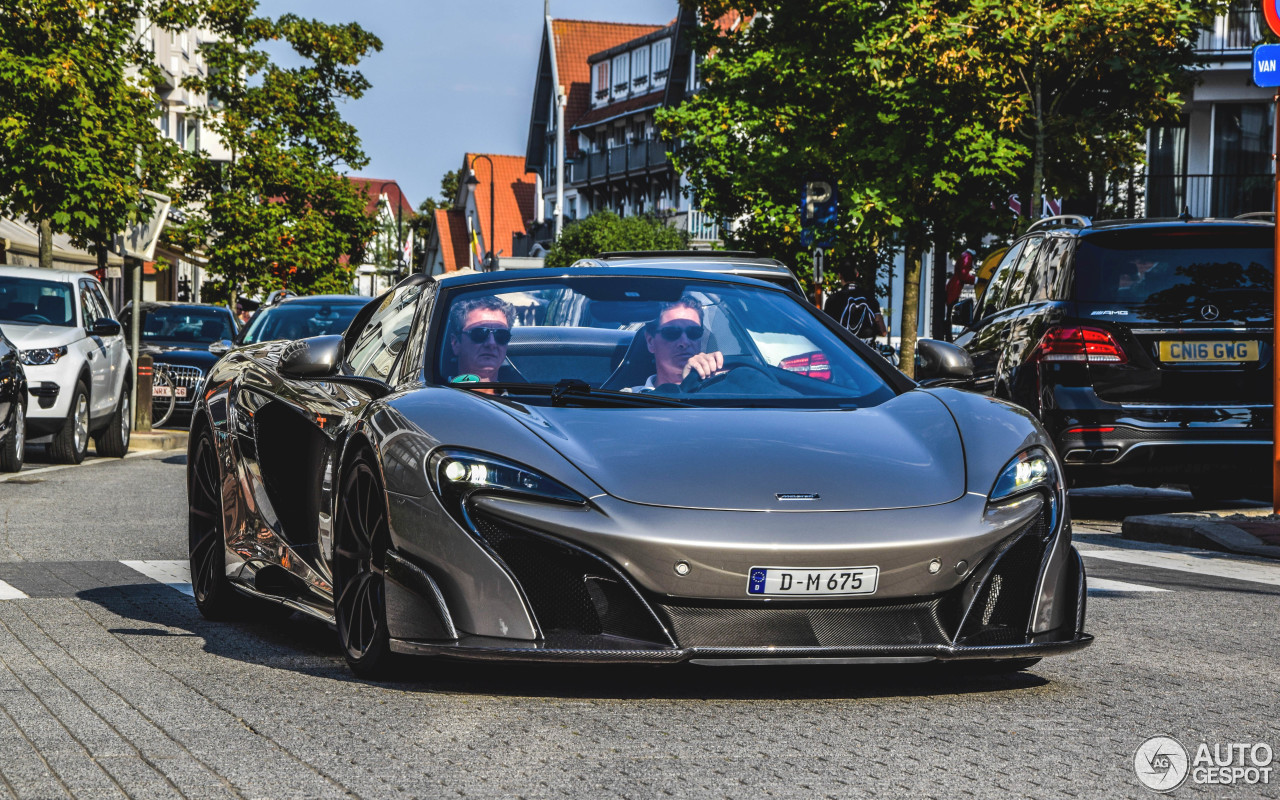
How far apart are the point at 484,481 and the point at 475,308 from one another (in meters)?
1.25

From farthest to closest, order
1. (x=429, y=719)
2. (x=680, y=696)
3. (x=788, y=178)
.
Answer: (x=788, y=178) < (x=680, y=696) < (x=429, y=719)

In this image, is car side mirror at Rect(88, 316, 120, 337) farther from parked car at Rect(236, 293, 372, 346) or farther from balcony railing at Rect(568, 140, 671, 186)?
balcony railing at Rect(568, 140, 671, 186)

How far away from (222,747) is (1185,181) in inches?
1428

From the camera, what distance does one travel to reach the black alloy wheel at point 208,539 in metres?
7.00

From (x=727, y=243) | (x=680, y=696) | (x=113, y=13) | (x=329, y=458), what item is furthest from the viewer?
(x=727, y=243)

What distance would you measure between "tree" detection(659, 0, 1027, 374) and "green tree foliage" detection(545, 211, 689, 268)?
32033mm

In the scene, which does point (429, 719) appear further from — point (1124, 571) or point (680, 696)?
point (1124, 571)

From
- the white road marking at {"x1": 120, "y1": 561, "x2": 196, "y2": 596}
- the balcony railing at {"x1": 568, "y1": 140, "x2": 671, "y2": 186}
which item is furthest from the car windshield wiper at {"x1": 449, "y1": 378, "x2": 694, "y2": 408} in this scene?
the balcony railing at {"x1": 568, "y1": 140, "x2": 671, "y2": 186}

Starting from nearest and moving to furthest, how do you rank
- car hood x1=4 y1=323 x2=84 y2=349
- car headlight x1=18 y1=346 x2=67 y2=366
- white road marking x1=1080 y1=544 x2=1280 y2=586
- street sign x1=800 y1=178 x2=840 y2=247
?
1. white road marking x1=1080 y1=544 x2=1280 y2=586
2. car headlight x1=18 y1=346 x2=67 y2=366
3. car hood x1=4 y1=323 x2=84 y2=349
4. street sign x1=800 y1=178 x2=840 y2=247

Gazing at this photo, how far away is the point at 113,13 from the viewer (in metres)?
24.9

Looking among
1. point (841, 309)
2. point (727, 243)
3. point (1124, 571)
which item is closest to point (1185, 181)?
point (727, 243)

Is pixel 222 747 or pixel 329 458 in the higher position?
pixel 329 458

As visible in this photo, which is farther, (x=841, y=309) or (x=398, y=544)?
(x=841, y=309)

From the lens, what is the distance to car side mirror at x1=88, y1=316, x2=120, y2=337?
692 inches
